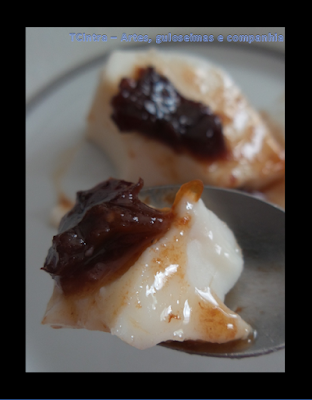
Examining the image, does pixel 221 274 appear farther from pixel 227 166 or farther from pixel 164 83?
pixel 164 83

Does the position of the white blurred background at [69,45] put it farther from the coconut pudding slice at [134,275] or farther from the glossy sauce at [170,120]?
the coconut pudding slice at [134,275]

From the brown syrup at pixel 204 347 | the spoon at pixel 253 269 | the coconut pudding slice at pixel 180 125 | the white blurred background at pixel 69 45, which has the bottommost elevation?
the brown syrup at pixel 204 347

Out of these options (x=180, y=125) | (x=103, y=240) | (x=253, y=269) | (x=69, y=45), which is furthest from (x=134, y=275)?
(x=69, y=45)

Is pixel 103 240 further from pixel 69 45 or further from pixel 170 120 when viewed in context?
pixel 69 45

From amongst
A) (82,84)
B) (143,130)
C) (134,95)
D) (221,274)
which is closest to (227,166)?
(143,130)

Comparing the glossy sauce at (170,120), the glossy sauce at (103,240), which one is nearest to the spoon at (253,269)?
the glossy sauce at (103,240)

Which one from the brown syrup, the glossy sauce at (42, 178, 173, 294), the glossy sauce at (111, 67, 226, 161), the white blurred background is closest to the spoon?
the brown syrup
